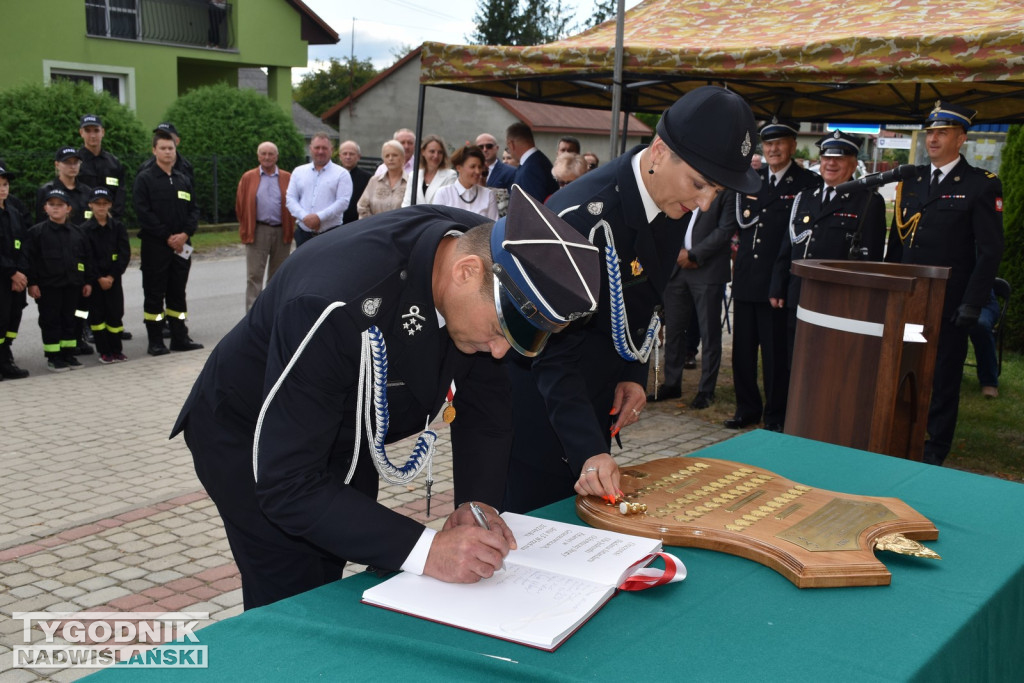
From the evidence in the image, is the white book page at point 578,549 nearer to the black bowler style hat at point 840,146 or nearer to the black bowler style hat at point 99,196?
the black bowler style hat at point 840,146

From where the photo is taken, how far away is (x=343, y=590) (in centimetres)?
183

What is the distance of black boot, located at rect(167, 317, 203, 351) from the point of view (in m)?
9.09

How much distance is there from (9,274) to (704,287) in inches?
224

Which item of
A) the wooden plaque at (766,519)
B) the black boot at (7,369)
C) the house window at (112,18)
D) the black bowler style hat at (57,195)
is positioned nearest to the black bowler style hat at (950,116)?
the wooden plaque at (766,519)

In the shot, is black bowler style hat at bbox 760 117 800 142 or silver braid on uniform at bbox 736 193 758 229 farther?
silver braid on uniform at bbox 736 193 758 229

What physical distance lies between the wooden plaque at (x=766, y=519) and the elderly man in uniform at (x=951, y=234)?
154 inches

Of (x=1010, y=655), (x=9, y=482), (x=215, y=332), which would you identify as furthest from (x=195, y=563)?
(x=215, y=332)

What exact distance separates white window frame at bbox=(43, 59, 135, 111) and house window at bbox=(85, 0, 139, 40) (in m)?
0.89

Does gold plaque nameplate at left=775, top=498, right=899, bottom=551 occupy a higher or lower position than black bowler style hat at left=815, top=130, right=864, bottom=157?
lower

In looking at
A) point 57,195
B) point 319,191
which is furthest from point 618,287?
point 319,191

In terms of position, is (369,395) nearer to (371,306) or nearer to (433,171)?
(371,306)

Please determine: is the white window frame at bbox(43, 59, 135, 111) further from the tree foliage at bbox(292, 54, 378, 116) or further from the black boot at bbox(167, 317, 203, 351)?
the tree foliage at bbox(292, 54, 378, 116)

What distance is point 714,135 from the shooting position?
244cm

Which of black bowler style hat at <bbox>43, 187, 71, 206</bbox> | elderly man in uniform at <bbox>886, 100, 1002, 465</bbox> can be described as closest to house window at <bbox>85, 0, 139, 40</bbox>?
black bowler style hat at <bbox>43, 187, 71, 206</bbox>
